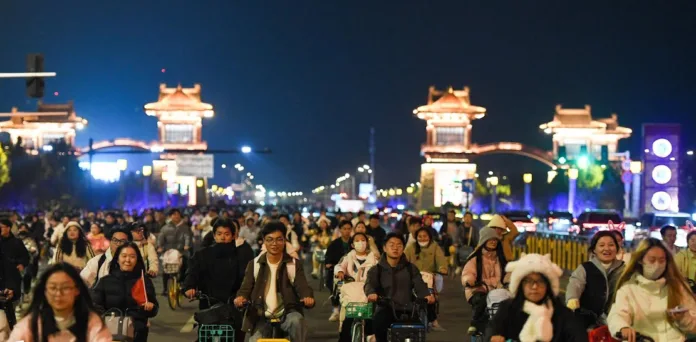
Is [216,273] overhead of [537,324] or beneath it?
overhead

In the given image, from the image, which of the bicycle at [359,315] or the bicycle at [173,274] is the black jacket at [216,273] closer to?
the bicycle at [359,315]

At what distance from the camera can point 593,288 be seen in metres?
8.91

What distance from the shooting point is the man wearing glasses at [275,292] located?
9.34 metres

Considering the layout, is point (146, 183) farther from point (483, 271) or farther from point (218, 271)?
point (483, 271)

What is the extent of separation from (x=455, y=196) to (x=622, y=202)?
783 inches

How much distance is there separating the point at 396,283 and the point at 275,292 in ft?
4.78

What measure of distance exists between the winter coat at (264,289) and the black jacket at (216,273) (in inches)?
39.2

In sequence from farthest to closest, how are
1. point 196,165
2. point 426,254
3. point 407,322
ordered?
point 196,165 < point 426,254 < point 407,322

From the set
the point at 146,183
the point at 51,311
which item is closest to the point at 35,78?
the point at 51,311

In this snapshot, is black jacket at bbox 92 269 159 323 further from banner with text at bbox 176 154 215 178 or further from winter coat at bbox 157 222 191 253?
banner with text at bbox 176 154 215 178

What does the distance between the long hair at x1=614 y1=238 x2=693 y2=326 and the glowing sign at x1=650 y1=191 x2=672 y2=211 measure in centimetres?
4068

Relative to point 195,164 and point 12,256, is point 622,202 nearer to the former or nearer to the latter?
point 195,164

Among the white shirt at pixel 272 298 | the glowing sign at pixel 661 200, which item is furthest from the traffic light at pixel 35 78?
the glowing sign at pixel 661 200

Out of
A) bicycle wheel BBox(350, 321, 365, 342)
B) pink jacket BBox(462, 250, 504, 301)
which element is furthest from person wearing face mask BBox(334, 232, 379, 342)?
pink jacket BBox(462, 250, 504, 301)
